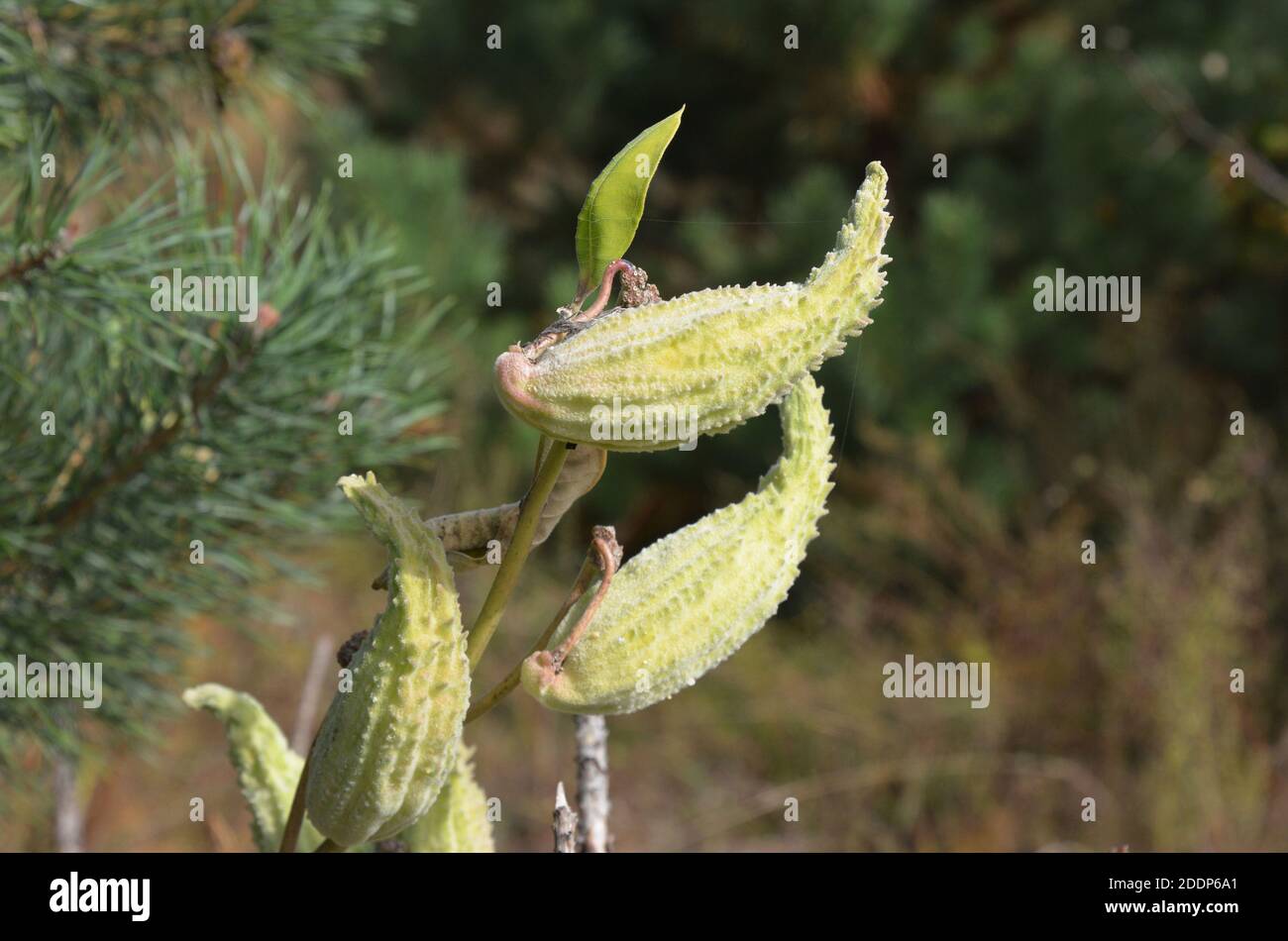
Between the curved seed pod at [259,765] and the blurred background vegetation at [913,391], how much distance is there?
211 cm

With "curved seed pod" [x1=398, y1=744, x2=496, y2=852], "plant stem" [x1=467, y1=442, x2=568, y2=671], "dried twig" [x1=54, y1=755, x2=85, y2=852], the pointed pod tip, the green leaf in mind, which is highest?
the green leaf

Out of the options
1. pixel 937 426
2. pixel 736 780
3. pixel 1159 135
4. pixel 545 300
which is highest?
pixel 1159 135

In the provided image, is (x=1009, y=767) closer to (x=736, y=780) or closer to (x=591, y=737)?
(x=736, y=780)

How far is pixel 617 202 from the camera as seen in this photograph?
411 mm

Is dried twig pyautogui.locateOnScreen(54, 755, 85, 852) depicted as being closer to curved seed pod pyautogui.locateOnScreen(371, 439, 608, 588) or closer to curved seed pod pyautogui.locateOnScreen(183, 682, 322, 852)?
curved seed pod pyautogui.locateOnScreen(183, 682, 322, 852)

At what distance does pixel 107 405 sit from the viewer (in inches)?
30.7

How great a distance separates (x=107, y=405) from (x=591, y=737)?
0.38m

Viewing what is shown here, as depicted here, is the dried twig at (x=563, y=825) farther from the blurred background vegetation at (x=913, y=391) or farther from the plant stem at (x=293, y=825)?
the blurred background vegetation at (x=913, y=391)

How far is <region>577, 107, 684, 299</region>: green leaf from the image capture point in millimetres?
398

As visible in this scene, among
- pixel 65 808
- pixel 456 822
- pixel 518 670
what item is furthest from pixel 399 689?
pixel 65 808

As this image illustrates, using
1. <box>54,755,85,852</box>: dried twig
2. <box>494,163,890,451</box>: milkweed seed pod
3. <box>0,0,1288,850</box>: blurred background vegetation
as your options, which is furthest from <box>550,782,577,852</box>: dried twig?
<box>0,0,1288,850</box>: blurred background vegetation

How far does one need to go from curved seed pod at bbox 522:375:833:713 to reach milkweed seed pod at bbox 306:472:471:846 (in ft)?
0.10

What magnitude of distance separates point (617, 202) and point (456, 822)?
0.89 ft
